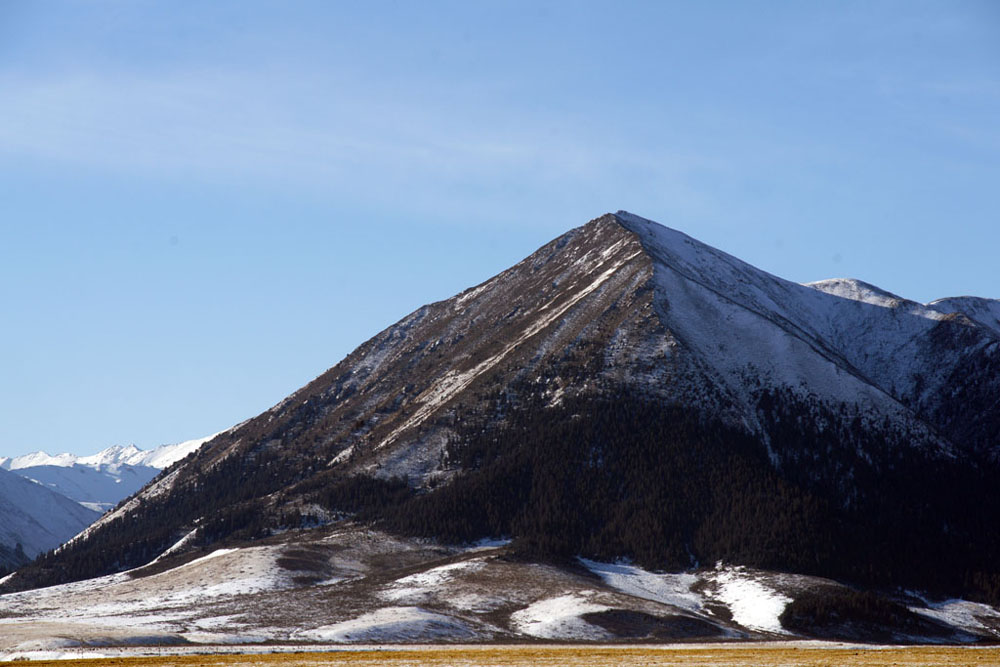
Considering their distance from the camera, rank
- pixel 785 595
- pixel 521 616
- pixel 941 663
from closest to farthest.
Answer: pixel 941 663
pixel 521 616
pixel 785 595

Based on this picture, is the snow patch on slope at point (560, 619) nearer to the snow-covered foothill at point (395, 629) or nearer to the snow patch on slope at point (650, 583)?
the snow-covered foothill at point (395, 629)

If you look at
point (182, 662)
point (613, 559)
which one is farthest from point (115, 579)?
point (182, 662)

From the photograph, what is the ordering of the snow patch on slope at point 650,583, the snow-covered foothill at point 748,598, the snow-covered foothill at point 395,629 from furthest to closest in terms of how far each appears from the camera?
1. the snow patch on slope at point 650,583
2. the snow-covered foothill at point 748,598
3. the snow-covered foothill at point 395,629

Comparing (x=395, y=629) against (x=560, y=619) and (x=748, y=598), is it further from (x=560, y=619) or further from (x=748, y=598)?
(x=748, y=598)

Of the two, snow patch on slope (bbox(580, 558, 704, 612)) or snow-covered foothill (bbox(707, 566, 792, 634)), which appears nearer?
snow-covered foothill (bbox(707, 566, 792, 634))

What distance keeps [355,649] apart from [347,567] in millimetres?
72084

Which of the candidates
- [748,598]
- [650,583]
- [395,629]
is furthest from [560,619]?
[650,583]

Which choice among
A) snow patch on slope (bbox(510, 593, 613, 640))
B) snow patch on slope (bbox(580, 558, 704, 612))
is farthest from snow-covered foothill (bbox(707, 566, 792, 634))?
snow patch on slope (bbox(510, 593, 613, 640))

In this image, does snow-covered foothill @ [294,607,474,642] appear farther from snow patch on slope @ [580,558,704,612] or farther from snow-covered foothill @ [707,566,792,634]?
snow-covered foothill @ [707,566,792,634]

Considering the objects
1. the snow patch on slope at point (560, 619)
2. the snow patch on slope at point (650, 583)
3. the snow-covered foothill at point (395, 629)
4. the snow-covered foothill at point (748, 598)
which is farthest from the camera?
the snow patch on slope at point (650, 583)

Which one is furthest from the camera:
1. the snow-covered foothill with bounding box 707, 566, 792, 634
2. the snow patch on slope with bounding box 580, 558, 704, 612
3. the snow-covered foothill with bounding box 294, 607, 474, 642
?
the snow patch on slope with bounding box 580, 558, 704, 612

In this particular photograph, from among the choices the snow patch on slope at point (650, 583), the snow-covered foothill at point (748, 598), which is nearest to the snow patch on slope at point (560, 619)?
the snow patch on slope at point (650, 583)

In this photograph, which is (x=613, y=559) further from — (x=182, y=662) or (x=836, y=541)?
(x=182, y=662)

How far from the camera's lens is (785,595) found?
156375mm
